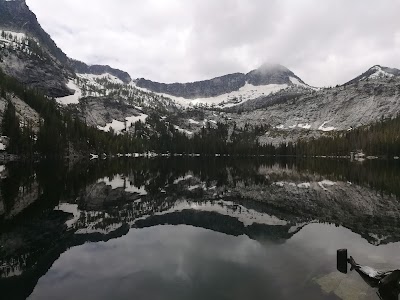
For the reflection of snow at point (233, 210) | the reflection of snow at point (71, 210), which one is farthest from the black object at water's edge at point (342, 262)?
the reflection of snow at point (71, 210)

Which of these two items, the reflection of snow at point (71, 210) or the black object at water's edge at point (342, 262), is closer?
the black object at water's edge at point (342, 262)

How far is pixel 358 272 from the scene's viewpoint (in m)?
16.4

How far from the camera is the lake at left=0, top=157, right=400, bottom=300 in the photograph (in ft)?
47.1

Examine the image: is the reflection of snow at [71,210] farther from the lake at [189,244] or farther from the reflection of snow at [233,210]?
the reflection of snow at [233,210]

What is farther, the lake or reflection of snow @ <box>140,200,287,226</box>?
reflection of snow @ <box>140,200,287,226</box>

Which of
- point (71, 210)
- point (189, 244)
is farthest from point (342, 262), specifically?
point (71, 210)

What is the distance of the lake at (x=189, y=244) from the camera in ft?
47.1

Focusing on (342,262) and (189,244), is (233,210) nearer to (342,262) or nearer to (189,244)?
(189,244)

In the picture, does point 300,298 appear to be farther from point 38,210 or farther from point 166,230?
point 38,210

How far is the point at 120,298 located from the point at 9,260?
7.74m

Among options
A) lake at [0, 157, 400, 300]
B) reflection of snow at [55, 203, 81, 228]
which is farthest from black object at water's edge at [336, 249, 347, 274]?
reflection of snow at [55, 203, 81, 228]

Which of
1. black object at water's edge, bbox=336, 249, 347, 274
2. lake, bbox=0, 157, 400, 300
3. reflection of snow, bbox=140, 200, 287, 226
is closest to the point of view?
lake, bbox=0, 157, 400, 300

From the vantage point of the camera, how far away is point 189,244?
72.0 ft

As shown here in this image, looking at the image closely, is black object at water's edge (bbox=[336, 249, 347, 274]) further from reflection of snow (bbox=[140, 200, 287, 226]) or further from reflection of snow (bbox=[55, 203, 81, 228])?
reflection of snow (bbox=[55, 203, 81, 228])
